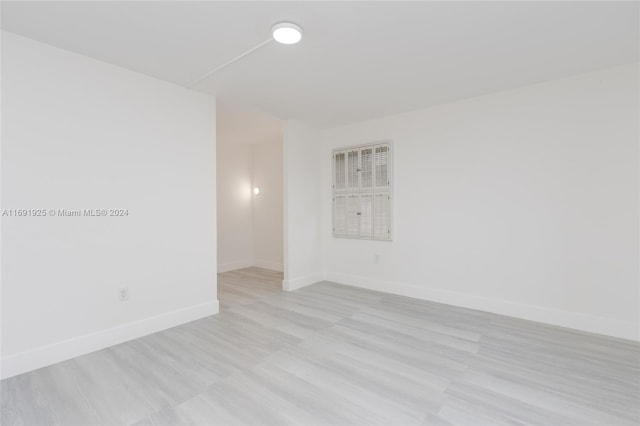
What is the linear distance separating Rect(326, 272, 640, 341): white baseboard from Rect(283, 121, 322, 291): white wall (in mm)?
761

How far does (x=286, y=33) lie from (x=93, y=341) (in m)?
2.87

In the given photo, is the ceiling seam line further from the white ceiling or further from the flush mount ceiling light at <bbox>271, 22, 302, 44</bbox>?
the flush mount ceiling light at <bbox>271, 22, 302, 44</bbox>

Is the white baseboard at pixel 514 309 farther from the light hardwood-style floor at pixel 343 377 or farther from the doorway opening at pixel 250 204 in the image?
the doorway opening at pixel 250 204

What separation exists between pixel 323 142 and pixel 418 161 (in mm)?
1650

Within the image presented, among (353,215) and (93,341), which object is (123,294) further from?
(353,215)

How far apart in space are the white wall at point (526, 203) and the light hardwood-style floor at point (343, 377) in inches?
15.7

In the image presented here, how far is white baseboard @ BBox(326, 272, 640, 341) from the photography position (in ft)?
8.91

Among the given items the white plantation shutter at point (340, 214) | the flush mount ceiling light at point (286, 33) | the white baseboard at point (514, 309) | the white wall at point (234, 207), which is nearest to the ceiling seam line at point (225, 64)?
the flush mount ceiling light at point (286, 33)

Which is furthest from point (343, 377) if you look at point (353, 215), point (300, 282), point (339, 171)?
point (339, 171)

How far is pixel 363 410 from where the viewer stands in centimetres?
174

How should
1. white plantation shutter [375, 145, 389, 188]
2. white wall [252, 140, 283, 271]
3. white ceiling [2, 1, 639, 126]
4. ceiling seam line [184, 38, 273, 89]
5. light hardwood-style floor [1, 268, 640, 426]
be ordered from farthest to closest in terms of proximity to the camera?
white wall [252, 140, 283, 271] → white plantation shutter [375, 145, 389, 188] → ceiling seam line [184, 38, 273, 89] → white ceiling [2, 1, 639, 126] → light hardwood-style floor [1, 268, 640, 426]

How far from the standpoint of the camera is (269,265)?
19.4ft

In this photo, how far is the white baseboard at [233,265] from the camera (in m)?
5.58

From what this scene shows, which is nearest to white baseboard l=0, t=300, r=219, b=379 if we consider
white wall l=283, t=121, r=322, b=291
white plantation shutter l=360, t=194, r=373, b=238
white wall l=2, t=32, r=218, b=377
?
white wall l=2, t=32, r=218, b=377
